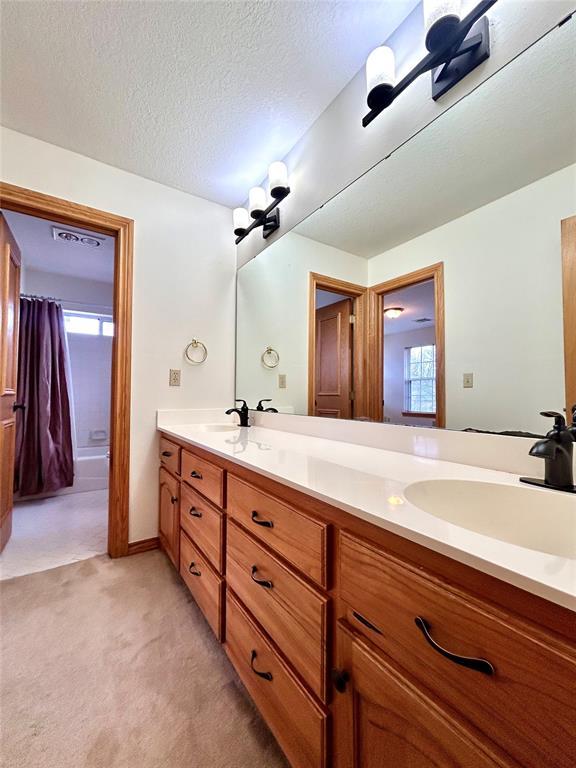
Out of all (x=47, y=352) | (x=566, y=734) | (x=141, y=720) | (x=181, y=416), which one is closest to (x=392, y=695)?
(x=566, y=734)

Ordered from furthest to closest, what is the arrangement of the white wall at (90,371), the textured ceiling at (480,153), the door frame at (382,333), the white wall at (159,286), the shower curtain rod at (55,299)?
the white wall at (90,371) → the shower curtain rod at (55,299) → the white wall at (159,286) → the door frame at (382,333) → the textured ceiling at (480,153)

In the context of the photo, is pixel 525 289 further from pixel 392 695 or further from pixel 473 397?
pixel 392 695

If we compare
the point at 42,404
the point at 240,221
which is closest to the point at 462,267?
the point at 240,221

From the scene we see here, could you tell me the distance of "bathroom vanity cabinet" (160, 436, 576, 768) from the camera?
0.39m

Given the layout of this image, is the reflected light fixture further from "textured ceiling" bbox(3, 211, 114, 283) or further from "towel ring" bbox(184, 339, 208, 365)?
"textured ceiling" bbox(3, 211, 114, 283)

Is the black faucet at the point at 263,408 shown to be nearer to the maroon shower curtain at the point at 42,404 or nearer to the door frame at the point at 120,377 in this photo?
the door frame at the point at 120,377

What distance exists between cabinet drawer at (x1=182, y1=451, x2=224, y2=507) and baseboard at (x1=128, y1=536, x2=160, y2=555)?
83 cm

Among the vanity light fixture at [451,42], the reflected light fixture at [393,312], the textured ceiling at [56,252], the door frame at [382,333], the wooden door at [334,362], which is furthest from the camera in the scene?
the textured ceiling at [56,252]

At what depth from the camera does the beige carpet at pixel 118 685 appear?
3.01ft

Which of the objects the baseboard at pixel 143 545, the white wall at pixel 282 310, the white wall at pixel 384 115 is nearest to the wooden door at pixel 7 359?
the baseboard at pixel 143 545

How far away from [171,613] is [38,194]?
2.30 meters

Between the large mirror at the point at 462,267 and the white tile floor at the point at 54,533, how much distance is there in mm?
1834

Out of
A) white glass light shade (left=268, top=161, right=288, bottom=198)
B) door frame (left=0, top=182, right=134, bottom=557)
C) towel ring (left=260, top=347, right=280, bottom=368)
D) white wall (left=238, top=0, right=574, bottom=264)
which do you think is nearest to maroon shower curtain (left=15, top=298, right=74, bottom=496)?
door frame (left=0, top=182, right=134, bottom=557)

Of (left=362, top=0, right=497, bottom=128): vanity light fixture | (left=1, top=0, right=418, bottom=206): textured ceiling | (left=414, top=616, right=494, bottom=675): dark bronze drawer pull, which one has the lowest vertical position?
(left=414, top=616, right=494, bottom=675): dark bronze drawer pull
